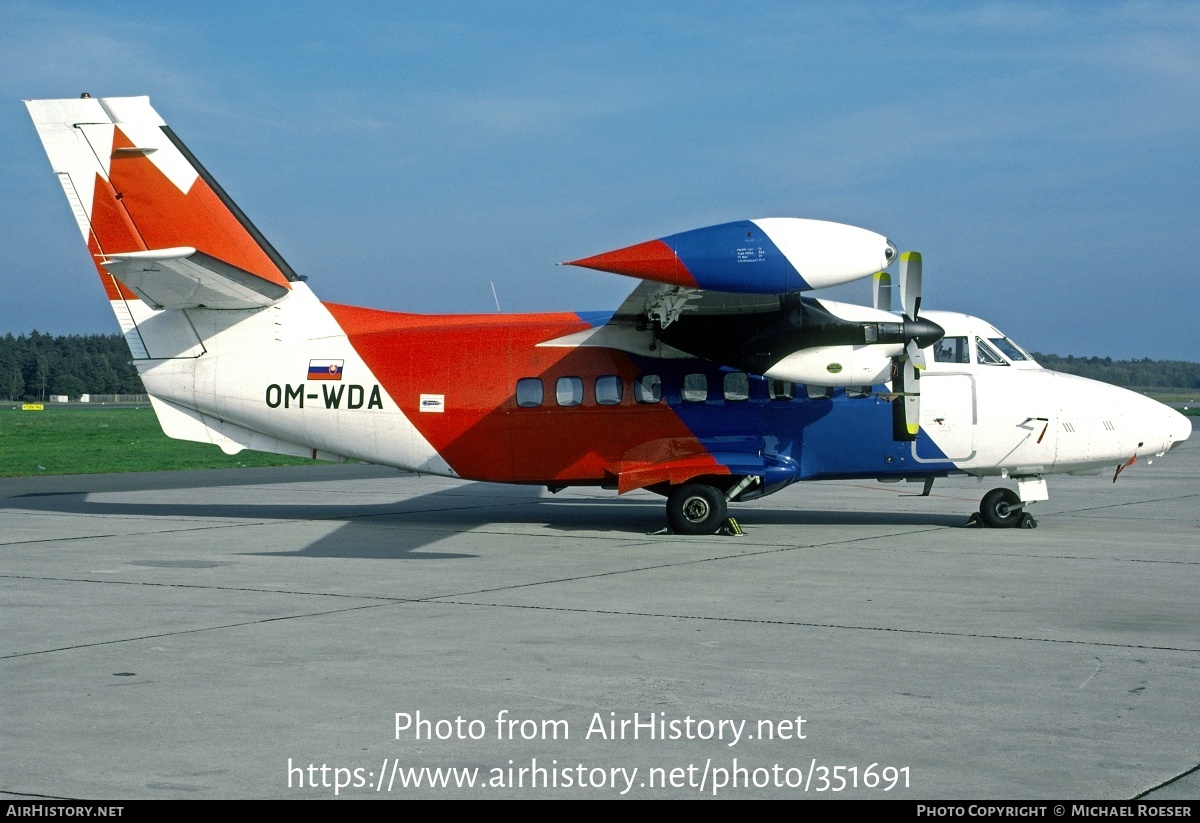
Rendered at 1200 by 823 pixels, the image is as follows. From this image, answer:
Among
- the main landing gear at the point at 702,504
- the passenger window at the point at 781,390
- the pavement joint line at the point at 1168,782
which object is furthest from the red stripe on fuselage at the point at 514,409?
the pavement joint line at the point at 1168,782

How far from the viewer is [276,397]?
17250 mm

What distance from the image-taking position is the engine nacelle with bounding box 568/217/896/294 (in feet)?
45.0

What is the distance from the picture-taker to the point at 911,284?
16.2m

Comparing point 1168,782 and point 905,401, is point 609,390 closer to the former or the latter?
point 905,401

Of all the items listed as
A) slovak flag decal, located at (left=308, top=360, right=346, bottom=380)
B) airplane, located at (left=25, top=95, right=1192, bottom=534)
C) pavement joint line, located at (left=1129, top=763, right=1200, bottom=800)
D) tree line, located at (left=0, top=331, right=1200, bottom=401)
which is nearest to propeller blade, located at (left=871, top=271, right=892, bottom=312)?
airplane, located at (left=25, top=95, right=1192, bottom=534)

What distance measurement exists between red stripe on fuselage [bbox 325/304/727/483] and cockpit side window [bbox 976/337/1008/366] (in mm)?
4252

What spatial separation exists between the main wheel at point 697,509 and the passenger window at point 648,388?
1.31 meters

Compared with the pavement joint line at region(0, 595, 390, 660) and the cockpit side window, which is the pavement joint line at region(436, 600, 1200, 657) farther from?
the cockpit side window

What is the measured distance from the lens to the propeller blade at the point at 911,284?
16.2 metres

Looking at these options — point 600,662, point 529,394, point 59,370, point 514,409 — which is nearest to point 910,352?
point 529,394

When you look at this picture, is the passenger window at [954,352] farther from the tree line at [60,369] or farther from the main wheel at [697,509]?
the tree line at [60,369]

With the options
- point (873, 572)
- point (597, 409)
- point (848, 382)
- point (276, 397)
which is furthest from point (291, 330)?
point (873, 572)

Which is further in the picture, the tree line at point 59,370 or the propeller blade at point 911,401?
the tree line at point 59,370

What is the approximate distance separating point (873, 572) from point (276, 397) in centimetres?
882
